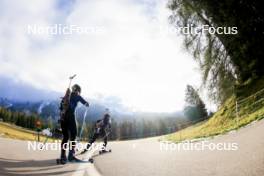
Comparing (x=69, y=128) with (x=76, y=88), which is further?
(x=69, y=128)

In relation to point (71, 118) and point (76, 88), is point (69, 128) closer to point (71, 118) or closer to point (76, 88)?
point (71, 118)

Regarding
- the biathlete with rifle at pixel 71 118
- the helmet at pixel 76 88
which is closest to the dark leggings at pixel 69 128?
the biathlete with rifle at pixel 71 118

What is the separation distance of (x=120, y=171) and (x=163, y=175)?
1118 mm

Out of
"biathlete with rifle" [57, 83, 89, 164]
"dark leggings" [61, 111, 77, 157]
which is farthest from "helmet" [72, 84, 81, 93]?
"dark leggings" [61, 111, 77, 157]

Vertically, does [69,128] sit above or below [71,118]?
below

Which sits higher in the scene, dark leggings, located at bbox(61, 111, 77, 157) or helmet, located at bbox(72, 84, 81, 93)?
helmet, located at bbox(72, 84, 81, 93)

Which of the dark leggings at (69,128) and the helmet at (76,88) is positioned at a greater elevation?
the helmet at (76,88)

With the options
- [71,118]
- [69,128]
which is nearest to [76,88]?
[71,118]

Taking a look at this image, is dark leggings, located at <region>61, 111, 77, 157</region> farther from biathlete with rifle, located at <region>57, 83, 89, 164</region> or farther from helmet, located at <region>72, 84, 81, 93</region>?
helmet, located at <region>72, 84, 81, 93</region>

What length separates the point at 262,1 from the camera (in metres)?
23.4

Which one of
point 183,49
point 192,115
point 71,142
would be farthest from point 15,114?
point 71,142

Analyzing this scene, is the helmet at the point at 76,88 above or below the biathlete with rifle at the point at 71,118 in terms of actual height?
above

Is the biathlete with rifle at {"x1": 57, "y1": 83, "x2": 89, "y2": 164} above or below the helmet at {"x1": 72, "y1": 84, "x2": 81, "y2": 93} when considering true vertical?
below

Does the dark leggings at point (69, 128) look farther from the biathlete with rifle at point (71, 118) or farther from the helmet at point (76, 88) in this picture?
the helmet at point (76, 88)
